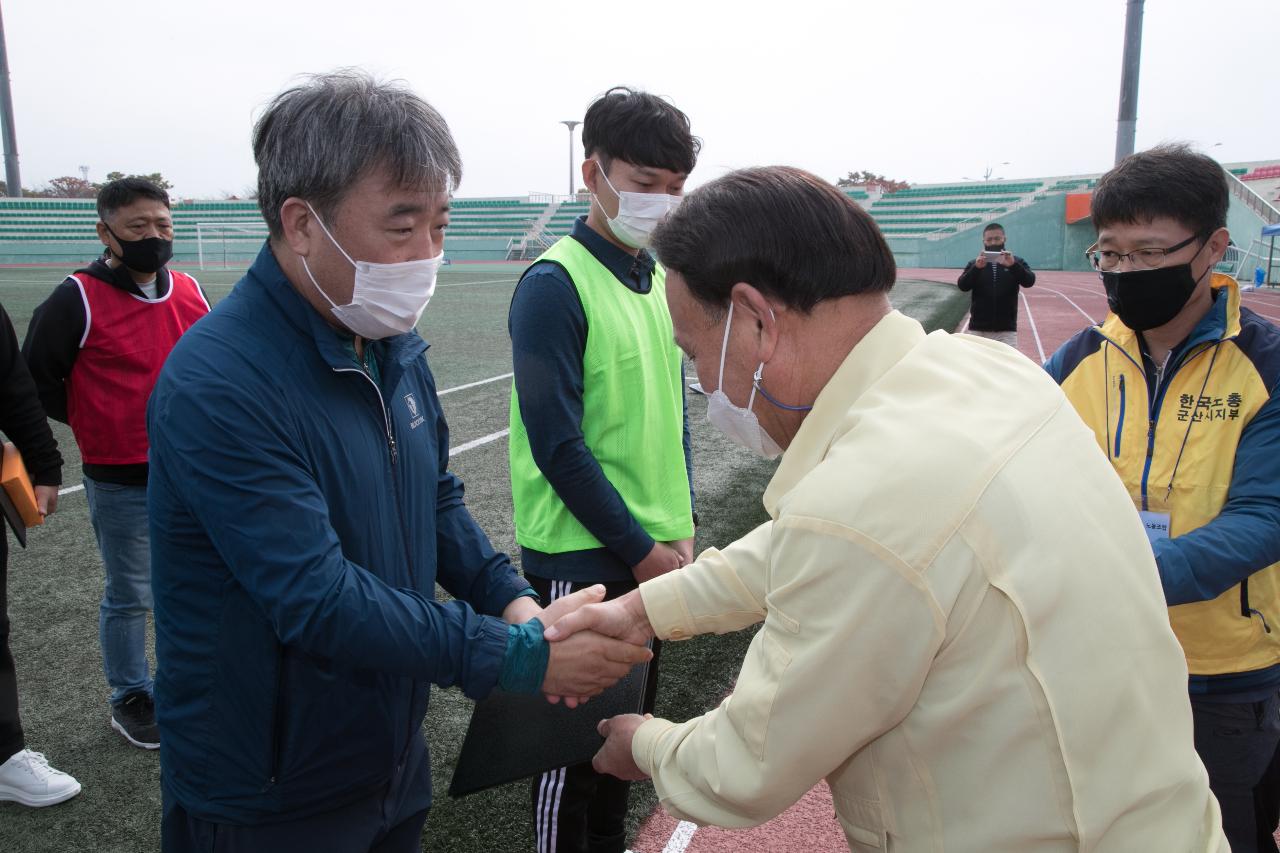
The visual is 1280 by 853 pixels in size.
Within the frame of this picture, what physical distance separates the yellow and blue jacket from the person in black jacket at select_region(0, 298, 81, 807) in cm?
333

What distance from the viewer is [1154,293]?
7.01ft

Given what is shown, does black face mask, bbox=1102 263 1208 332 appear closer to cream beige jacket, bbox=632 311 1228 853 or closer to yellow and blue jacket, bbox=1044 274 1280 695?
yellow and blue jacket, bbox=1044 274 1280 695

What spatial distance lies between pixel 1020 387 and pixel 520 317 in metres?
1.47

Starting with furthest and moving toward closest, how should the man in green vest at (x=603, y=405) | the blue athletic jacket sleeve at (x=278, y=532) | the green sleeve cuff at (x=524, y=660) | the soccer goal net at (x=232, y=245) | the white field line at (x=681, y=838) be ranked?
the soccer goal net at (x=232, y=245), the white field line at (x=681, y=838), the man in green vest at (x=603, y=405), the green sleeve cuff at (x=524, y=660), the blue athletic jacket sleeve at (x=278, y=532)

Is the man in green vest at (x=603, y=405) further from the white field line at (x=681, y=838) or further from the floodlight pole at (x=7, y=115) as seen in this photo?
the floodlight pole at (x=7, y=115)

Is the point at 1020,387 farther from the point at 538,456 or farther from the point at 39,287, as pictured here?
the point at 39,287

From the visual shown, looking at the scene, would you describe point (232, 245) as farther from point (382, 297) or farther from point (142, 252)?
point (382, 297)

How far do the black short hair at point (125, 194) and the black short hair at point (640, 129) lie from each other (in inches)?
87.7

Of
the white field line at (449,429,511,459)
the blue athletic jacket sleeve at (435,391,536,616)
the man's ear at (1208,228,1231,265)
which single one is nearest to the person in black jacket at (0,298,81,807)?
the blue athletic jacket sleeve at (435,391,536,616)

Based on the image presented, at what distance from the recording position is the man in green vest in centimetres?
235

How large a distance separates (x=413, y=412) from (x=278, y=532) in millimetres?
478

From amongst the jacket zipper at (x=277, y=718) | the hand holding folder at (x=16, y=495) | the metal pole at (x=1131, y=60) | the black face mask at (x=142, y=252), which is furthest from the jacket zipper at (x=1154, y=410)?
the metal pole at (x=1131, y=60)

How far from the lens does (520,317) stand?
94.2 inches

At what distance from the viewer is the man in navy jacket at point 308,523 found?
138 centimetres
